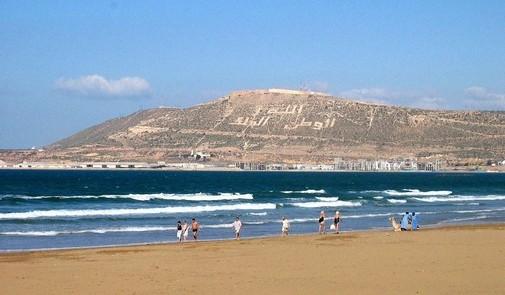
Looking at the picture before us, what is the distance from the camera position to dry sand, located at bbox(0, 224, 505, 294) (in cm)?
1664

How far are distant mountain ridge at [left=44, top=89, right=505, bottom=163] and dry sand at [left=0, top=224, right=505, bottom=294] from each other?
143m

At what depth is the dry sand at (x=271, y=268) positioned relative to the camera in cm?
1664

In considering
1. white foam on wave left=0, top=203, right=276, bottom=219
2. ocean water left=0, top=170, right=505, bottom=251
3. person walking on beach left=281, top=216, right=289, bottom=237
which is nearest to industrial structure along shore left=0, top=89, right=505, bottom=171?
ocean water left=0, top=170, right=505, bottom=251

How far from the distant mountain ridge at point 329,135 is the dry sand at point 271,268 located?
469ft

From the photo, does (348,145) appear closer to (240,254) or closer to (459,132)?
(459,132)

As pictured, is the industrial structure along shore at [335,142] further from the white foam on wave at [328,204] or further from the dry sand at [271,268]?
the dry sand at [271,268]

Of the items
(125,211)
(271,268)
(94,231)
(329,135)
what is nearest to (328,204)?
(125,211)

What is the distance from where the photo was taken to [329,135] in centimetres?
17275

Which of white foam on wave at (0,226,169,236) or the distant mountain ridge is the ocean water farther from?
the distant mountain ridge

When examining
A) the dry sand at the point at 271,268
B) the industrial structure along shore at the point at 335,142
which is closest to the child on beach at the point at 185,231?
the dry sand at the point at 271,268

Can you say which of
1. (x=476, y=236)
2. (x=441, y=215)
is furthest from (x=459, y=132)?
(x=476, y=236)

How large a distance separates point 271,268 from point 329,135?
153722 millimetres

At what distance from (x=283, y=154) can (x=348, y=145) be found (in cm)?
1394

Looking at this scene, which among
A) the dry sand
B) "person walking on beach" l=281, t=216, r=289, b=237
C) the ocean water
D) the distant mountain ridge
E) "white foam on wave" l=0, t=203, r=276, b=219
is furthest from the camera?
the distant mountain ridge
